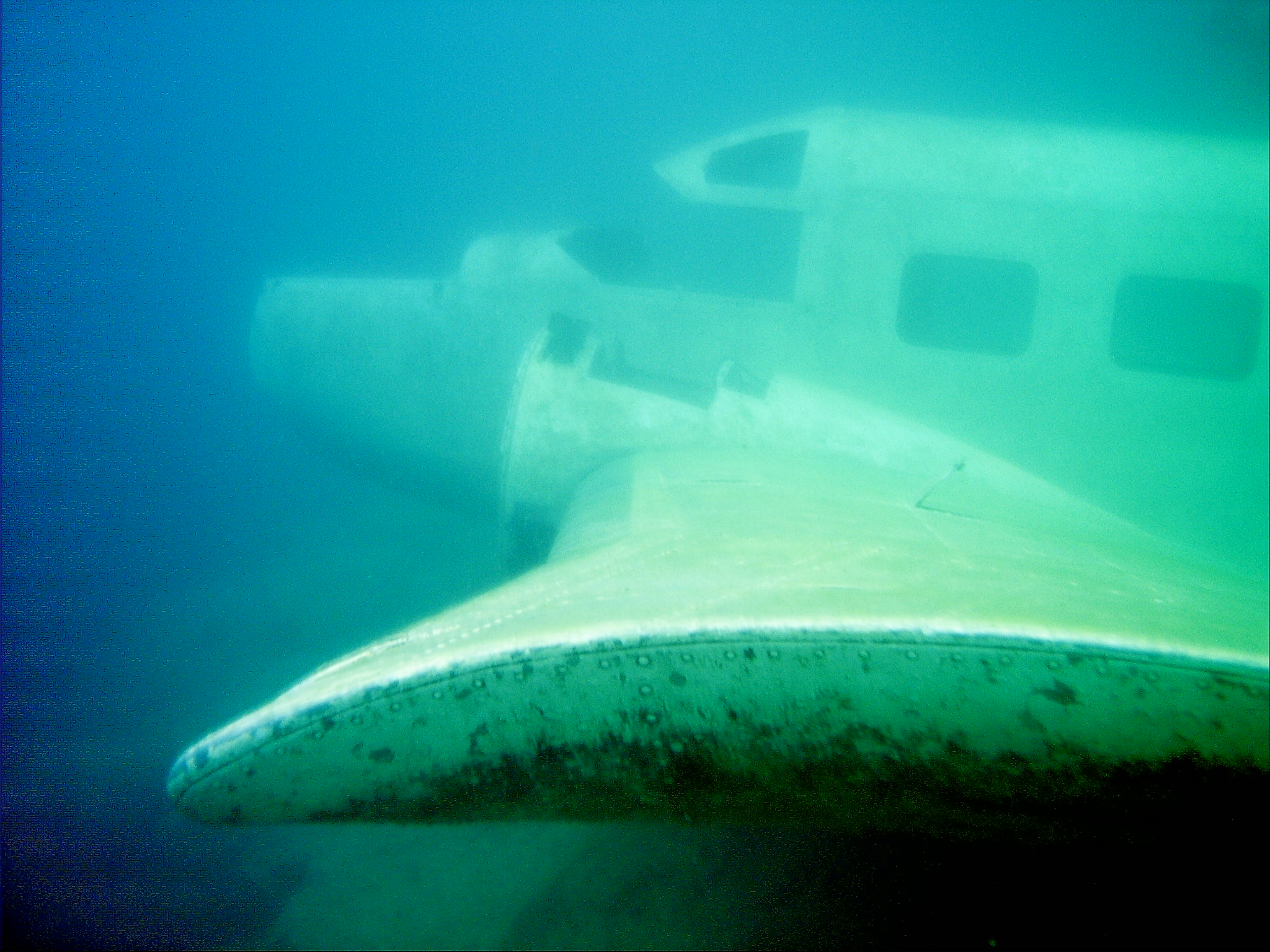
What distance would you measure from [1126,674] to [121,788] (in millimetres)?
7659

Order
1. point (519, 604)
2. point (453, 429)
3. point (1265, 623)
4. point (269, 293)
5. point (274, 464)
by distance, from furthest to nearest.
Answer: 1. point (274, 464)
2. point (269, 293)
3. point (453, 429)
4. point (1265, 623)
5. point (519, 604)

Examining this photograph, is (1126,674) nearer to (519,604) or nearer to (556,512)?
(519,604)

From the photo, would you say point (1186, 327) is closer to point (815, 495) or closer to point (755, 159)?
point (755, 159)

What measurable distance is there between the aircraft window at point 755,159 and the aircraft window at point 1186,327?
2115mm

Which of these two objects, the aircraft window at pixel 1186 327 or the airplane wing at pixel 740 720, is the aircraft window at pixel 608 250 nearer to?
the aircraft window at pixel 1186 327

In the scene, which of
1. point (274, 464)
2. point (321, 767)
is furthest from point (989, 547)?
point (274, 464)

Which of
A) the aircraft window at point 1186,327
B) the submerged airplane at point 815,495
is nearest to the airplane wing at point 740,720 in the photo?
the submerged airplane at point 815,495

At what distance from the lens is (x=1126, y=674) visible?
865 mm

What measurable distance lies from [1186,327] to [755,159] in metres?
6.92

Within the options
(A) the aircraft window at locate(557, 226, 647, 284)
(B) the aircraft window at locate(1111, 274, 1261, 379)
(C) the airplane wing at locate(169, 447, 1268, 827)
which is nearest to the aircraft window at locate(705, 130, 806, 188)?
(A) the aircraft window at locate(557, 226, 647, 284)

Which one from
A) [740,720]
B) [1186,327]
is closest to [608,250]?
[740,720]

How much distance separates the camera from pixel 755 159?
3836 millimetres

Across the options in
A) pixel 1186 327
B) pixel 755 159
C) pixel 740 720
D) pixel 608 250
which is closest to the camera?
pixel 740 720

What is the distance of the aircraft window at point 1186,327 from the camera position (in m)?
3.42
